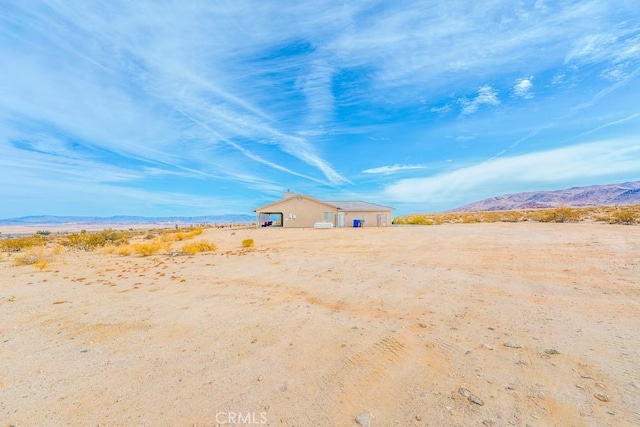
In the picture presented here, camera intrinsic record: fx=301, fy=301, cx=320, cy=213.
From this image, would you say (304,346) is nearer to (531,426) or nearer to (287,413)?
(287,413)

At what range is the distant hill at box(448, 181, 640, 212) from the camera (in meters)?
125

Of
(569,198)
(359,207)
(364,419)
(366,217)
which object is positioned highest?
(569,198)

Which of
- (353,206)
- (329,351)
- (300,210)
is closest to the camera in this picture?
(329,351)

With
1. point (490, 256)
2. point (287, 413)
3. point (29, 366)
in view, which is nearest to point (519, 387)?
point (287, 413)

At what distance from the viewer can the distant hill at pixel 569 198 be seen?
411 ft

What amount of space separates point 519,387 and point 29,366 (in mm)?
5137

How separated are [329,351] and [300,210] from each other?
106ft

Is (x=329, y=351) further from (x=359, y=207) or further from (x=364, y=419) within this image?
(x=359, y=207)

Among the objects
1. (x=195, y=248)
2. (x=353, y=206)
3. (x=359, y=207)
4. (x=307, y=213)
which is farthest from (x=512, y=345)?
(x=353, y=206)

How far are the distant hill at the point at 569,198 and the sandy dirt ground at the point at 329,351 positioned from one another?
13742cm

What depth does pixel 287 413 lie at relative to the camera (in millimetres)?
2535

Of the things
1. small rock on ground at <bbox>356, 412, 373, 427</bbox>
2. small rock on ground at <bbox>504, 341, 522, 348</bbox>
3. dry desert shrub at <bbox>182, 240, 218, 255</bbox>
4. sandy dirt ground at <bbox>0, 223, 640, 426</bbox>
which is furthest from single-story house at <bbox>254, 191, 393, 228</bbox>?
small rock on ground at <bbox>356, 412, 373, 427</bbox>

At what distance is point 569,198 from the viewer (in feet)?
472

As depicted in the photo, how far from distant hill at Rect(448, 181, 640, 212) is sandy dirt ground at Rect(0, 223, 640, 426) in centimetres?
13742
